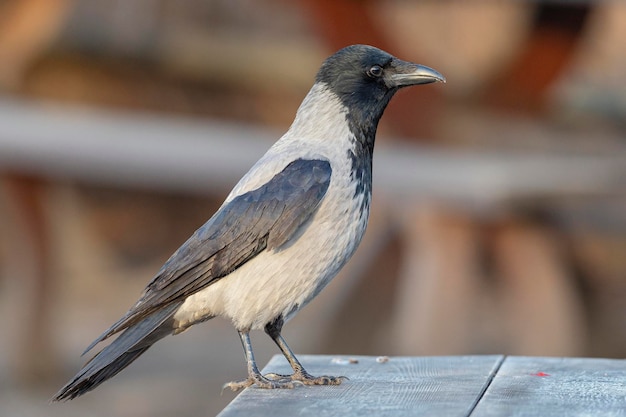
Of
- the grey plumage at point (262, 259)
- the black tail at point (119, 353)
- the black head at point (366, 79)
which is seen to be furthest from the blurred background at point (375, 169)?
the black tail at point (119, 353)

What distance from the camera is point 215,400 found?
832 centimetres

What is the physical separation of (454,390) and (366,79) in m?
1.17

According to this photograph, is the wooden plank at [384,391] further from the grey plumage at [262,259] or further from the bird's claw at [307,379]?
the grey plumage at [262,259]

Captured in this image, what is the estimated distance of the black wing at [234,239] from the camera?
12.4 feet

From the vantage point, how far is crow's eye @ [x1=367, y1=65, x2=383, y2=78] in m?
4.13

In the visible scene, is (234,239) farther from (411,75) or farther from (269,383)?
(411,75)

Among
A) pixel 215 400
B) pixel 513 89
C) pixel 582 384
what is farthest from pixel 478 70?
pixel 582 384

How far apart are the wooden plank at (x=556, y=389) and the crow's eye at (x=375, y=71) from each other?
96cm

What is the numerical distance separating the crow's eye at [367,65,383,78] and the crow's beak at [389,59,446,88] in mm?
37

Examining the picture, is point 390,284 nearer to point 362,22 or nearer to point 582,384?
point 362,22

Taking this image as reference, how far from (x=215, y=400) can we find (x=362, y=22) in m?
2.69

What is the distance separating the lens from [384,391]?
3.43 metres

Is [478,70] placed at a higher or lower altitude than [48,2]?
lower

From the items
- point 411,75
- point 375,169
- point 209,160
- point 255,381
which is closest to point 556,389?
point 255,381
